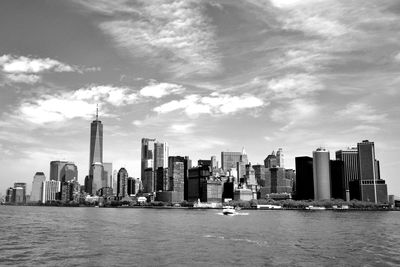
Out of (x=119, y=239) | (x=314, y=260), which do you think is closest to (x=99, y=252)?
(x=119, y=239)

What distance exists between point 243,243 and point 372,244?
80.5 feet

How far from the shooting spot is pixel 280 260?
61.9 meters

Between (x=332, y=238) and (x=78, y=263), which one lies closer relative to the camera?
(x=78, y=263)

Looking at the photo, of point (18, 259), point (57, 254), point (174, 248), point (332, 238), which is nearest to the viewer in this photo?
point (18, 259)

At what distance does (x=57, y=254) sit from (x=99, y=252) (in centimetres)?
602

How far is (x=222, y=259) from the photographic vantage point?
6206cm

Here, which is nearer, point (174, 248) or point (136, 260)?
point (136, 260)

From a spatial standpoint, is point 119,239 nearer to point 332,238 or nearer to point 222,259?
point 222,259

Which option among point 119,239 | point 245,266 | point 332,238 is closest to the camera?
point 245,266

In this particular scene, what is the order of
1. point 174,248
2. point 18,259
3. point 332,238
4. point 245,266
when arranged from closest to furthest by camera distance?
point 245,266 < point 18,259 < point 174,248 < point 332,238

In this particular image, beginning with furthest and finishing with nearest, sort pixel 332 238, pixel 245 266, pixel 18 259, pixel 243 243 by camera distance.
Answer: pixel 332 238, pixel 243 243, pixel 18 259, pixel 245 266

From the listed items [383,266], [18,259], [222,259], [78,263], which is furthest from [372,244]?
[18,259]

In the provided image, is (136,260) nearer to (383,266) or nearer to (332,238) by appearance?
(383,266)

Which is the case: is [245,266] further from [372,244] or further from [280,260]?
[372,244]
